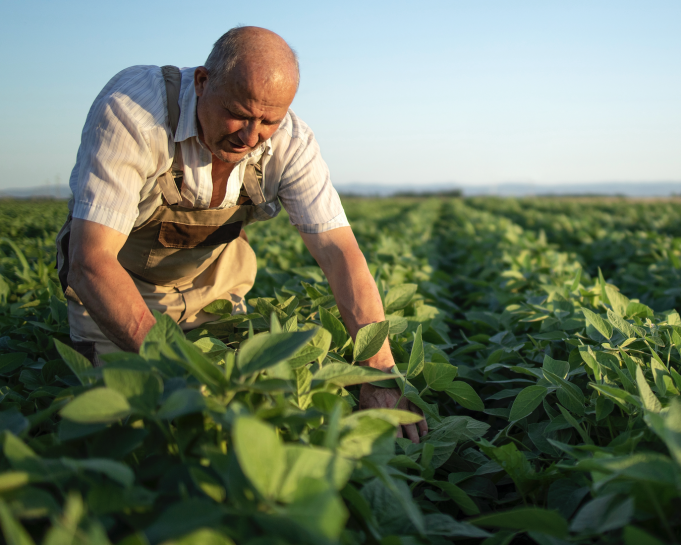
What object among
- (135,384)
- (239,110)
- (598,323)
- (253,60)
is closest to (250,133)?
(239,110)

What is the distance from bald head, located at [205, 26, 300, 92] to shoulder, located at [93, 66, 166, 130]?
0.24m

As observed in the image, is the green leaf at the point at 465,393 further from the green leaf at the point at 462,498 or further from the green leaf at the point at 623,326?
the green leaf at the point at 623,326

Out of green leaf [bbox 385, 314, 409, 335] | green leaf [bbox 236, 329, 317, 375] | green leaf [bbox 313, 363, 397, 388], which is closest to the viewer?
green leaf [bbox 236, 329, 317, 375]

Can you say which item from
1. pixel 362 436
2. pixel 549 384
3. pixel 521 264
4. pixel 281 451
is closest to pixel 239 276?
pixel 549 384

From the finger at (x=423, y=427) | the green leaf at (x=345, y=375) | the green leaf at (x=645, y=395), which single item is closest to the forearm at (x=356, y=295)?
the finger at (x=423, y=427)

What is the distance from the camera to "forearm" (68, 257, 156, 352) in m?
1.52

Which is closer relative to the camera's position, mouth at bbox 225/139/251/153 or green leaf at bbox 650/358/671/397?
green leaf at bbox 650/358/671/397

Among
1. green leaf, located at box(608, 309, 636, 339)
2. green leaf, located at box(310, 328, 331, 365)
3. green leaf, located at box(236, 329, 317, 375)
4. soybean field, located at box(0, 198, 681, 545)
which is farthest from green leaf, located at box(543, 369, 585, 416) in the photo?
green leaf, located at box(236, 329, 317, 375)

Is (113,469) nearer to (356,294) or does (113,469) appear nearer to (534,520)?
(534,520)

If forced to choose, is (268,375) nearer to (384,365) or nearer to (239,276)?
(384,365)

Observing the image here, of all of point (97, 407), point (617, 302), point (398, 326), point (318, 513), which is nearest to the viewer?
point (318, 513)

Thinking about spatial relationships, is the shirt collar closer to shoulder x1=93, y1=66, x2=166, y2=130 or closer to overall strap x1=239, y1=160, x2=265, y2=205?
shoulder x1=93, y1=66, x2=166, y2=130

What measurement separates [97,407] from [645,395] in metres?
1.16

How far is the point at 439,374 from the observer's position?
5.15ft
